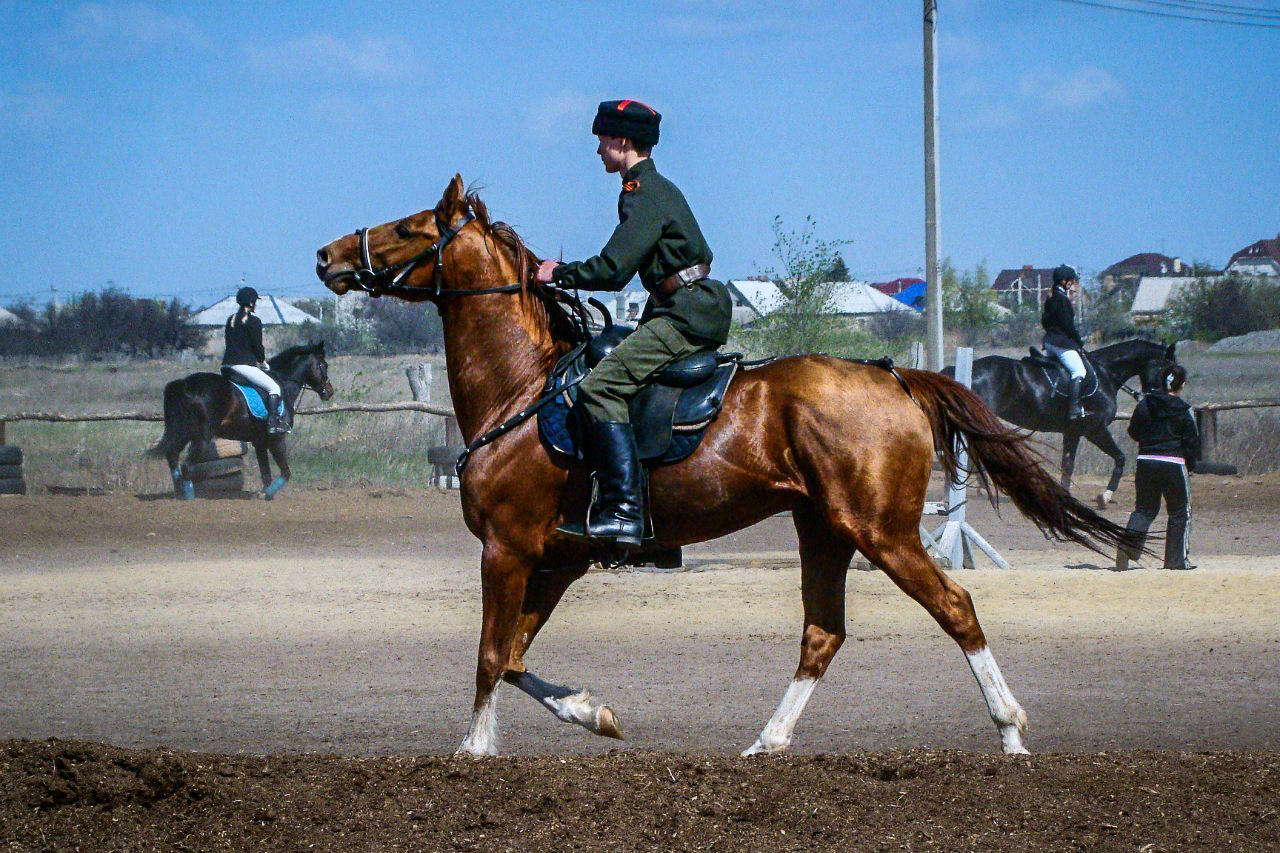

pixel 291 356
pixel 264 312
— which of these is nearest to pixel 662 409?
pixel 291 356

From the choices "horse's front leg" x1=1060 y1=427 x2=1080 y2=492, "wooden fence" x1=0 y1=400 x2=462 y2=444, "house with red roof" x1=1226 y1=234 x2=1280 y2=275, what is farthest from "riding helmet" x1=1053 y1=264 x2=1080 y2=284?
"house with red roof" x1=1226 y1=234 x2=1280 y2=275

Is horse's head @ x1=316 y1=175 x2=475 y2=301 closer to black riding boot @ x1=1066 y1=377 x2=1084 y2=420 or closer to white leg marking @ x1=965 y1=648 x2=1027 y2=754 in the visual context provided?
white leg marking @ x1=965 y1=648 x2=1027 y2=754

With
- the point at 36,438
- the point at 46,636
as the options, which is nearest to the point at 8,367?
the point at 36,438

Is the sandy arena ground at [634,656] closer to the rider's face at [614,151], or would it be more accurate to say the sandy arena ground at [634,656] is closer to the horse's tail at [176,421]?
the rider's face at [614,151]

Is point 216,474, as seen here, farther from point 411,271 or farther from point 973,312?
point 973,312

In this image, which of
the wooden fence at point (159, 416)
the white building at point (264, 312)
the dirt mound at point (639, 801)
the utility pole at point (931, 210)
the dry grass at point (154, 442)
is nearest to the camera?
the dirt mound at point (639, 801)

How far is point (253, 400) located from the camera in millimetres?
19547

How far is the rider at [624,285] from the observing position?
6152 mm

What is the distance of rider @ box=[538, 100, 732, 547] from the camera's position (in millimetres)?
6152

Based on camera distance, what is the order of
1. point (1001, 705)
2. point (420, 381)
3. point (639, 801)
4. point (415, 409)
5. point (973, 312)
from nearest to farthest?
1. point (639, 801)
2. point (1001, 705)
3. point (415, 409)
4. point (420, 381)
5. point (973, 312)

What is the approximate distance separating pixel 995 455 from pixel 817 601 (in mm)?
1082

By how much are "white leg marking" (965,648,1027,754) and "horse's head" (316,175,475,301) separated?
2.88m


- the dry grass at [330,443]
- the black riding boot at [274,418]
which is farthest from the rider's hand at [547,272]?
the black riding boot at [274,418]

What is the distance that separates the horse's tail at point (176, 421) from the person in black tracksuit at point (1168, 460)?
12475 millimetres
